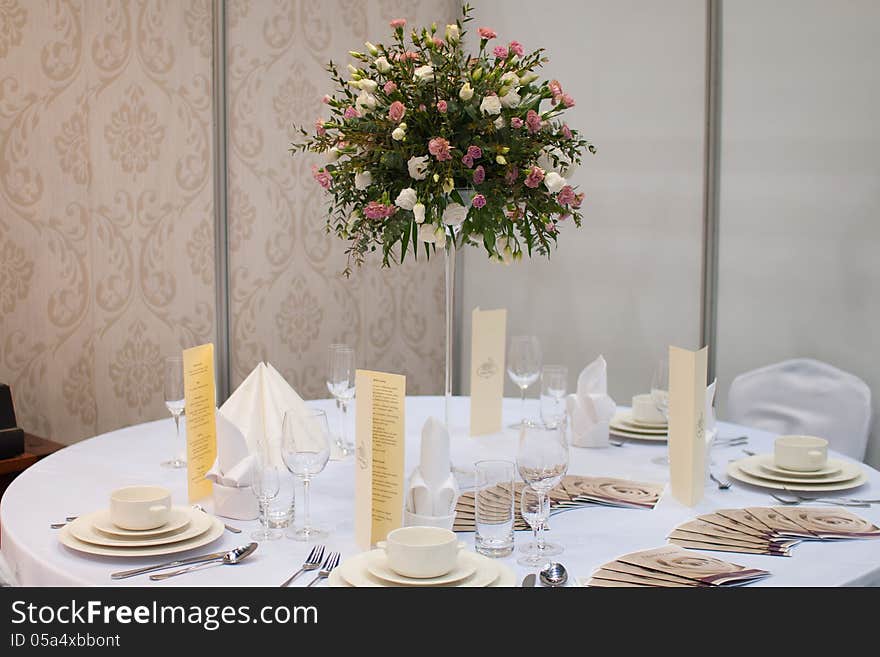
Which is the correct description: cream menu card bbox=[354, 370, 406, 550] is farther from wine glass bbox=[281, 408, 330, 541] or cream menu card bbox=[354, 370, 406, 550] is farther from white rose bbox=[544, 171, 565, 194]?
white rose bbox=[544, 171, 565, 194]

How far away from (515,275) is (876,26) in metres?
1.99

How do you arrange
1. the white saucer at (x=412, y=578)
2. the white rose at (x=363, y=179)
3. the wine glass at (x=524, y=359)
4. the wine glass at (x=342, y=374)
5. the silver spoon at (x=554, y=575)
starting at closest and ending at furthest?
the white saucer at (x=412, y=578) < the silver spoon at (x=554, y=575) < the white rose at (x=363, y=179) < the wine glass at (x=342, y=374) < the wine glass at (x=524, y=359)

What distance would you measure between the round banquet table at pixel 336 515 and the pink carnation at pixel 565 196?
0.62 meters

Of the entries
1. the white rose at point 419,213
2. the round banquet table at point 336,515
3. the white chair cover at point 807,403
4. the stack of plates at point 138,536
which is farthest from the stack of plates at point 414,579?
the white chair cover at point 807,403

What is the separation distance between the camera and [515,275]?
4672mm

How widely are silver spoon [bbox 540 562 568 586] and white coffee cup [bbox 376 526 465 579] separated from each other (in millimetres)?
160

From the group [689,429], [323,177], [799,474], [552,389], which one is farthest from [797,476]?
[323,177]

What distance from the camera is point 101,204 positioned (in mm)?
3725

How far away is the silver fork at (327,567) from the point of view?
5.05ft

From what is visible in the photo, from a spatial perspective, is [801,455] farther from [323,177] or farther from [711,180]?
[711,180]

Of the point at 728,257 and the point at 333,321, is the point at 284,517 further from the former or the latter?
the point at 333,321

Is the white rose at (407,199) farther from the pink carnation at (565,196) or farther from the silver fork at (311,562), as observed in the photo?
the silver fork at (311,562)

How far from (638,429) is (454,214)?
94 cm

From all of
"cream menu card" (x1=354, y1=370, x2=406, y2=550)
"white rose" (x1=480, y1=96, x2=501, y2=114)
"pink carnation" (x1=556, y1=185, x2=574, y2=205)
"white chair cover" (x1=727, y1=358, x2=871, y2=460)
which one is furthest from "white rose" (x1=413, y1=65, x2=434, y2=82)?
"white chair cover" (x1=727, y1=358, x2=871, y2=460)
